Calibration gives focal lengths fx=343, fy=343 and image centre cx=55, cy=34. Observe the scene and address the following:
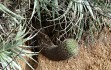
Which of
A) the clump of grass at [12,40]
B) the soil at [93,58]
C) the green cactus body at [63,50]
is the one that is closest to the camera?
the clump of grass at [12,40]

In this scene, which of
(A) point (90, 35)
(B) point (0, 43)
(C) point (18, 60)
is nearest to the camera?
(B) point (0, 43)

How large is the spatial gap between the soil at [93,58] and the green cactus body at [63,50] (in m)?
0.12

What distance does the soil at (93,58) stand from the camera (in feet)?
10.7

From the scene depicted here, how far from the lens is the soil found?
129 inches

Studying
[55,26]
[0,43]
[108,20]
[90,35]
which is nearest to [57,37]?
[55,26]

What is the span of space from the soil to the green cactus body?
0.12 metres

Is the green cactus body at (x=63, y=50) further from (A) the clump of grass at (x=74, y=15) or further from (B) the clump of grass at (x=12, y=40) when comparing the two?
(B) the clump of grass at (x=12, y=40)

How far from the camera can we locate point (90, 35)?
3264 millimetres

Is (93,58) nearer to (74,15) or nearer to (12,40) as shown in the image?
(74,15)

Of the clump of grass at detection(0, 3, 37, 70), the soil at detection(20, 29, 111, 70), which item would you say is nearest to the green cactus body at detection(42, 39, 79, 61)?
the soil at detection(20, 29, 111, 70)

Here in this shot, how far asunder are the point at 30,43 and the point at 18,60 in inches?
13.3

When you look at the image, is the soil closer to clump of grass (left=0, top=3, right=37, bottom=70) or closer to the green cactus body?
the green cactus body

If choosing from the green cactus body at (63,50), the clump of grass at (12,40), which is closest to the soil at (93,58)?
the green cactus body at (63,50)

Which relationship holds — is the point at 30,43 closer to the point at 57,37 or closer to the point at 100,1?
the point at 57,37
